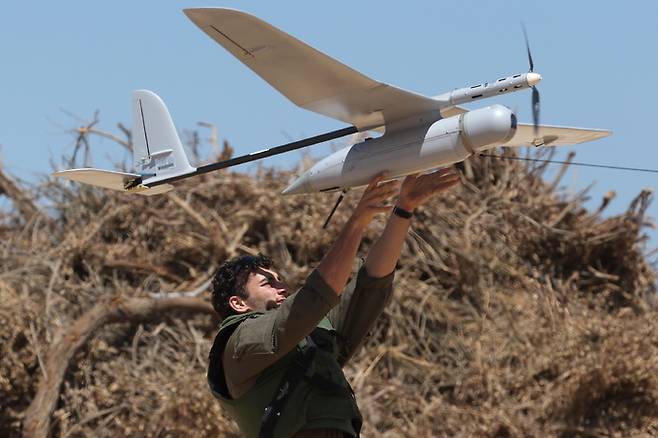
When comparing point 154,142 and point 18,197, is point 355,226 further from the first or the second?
point 18,197

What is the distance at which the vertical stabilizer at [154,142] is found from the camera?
468 centimetres

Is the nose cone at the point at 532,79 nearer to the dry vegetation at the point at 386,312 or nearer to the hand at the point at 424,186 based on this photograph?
the hand at the point at 424,186

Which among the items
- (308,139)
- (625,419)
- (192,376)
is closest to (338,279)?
(308,139)

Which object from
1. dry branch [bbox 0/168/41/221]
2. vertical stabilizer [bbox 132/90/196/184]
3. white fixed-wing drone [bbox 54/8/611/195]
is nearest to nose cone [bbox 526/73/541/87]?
white fixed-wing drone [bbox 54/8/611/195]

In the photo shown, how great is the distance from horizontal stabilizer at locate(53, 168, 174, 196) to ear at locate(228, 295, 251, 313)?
2.66 feet

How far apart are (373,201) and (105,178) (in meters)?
1.25

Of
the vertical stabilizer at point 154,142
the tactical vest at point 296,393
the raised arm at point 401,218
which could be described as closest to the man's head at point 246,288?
the tactical vest at point 296,393

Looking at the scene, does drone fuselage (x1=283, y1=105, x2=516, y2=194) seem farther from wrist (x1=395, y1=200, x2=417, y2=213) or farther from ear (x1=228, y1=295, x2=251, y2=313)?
ear (x1=228, y1=295, x2=251, y2=313)

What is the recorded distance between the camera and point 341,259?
11.9 feet

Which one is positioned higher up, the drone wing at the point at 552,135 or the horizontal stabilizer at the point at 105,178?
the drone wing at the point at 552,135

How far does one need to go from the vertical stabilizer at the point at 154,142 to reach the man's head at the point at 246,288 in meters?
0.73

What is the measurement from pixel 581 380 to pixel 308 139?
4687 mm

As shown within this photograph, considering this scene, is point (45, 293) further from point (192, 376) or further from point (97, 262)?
point (192, 376)

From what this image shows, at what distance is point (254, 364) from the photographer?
364 centimetres
